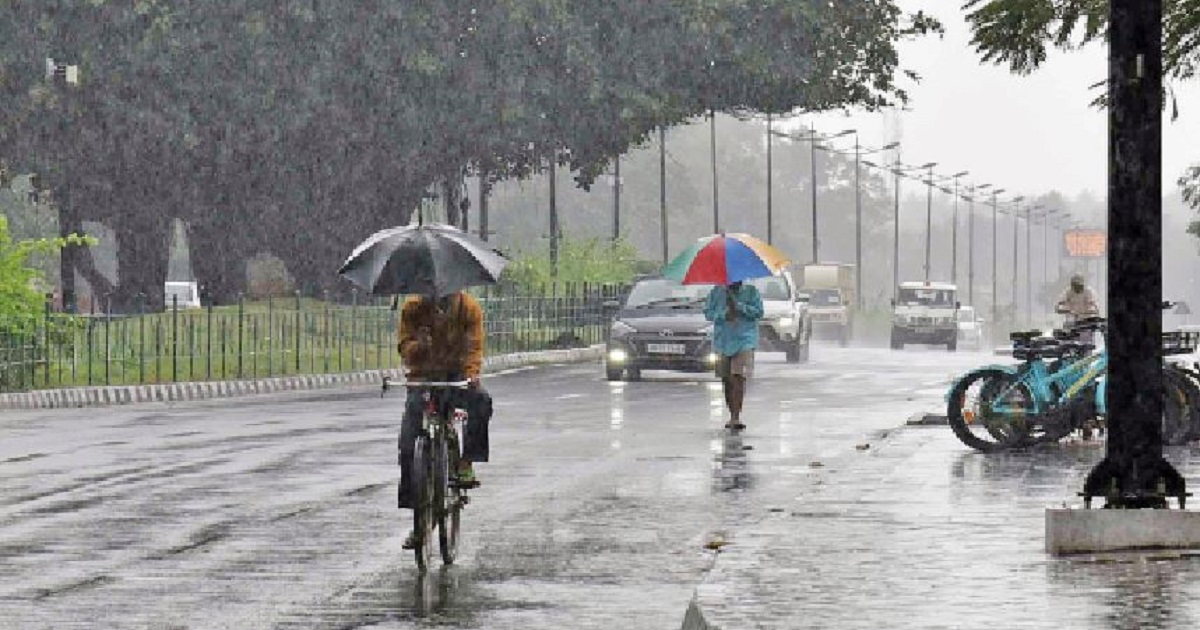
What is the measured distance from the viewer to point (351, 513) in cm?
1889

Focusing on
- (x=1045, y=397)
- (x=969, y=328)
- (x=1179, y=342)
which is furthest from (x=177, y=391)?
(x=969, y=328)

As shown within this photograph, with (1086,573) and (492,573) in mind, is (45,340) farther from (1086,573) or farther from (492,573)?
(1086,573)

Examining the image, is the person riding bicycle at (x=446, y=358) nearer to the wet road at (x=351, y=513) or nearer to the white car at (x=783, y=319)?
the wet road at (x=351, y=513)

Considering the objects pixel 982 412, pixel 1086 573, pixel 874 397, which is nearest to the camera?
pixel 1086 573

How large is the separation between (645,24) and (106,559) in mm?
46686

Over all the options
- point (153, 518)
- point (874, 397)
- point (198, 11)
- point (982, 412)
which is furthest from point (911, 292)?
point (153, 518)

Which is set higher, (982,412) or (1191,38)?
(1191,38)

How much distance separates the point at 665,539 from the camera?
1711cm

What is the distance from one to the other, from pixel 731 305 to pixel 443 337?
1356 cm

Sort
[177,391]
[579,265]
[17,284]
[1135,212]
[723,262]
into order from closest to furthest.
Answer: [1135,212]
[723,262]
[17,284]
[177,391]
[579,265]

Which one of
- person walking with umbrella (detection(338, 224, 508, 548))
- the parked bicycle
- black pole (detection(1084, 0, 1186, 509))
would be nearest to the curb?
the parked bicycle

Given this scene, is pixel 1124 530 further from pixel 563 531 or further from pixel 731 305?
pixel 731 305

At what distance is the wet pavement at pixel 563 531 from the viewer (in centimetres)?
1300

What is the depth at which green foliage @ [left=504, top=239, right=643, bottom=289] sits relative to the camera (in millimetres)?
67875
